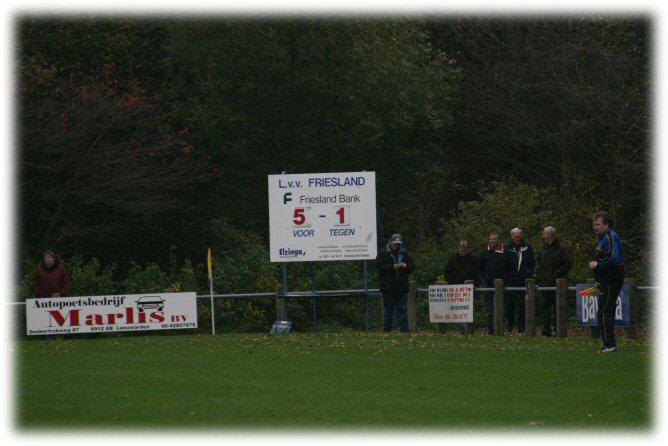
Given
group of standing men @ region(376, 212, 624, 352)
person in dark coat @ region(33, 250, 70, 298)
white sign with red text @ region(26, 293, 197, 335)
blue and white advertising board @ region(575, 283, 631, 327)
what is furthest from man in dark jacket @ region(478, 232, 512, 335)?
person in dark coat @ region(33, 250, 70, 298)

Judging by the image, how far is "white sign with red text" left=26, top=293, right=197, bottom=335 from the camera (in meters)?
27.6

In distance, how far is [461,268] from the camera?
95.8 feet

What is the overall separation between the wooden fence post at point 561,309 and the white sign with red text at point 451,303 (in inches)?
89.1

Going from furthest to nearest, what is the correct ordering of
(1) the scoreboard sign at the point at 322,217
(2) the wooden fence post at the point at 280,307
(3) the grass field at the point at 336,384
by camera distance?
(2) the wooden fence post at the point at 280,307 → (1) the scoreboard sign at the point at 322,217 → (3) the grass field at the point at 336,384

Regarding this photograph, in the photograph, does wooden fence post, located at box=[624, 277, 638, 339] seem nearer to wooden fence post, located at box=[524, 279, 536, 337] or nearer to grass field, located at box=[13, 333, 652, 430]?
grass field, located at box=[13, 333, 652, 430]

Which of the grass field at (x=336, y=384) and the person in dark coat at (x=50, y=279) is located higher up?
the person in dark coat at (x=50, y=279)

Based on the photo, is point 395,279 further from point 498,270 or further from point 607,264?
point 607,264

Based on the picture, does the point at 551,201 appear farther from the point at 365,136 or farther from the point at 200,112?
the point at 200,112

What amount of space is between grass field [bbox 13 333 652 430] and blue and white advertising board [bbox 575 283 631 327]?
1.06 m

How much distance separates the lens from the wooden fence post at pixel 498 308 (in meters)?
27.3

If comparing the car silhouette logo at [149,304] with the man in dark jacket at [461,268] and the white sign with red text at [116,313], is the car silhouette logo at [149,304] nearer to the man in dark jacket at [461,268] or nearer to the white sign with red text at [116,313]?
the white sign with red text at [116,313]

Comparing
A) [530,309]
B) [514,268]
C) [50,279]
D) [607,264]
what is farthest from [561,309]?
[50,279]

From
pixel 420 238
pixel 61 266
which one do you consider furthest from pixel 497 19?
pixel 61 266

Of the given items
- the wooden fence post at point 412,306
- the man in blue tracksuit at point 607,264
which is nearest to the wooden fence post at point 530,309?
the wooden fence post at point 412,306
